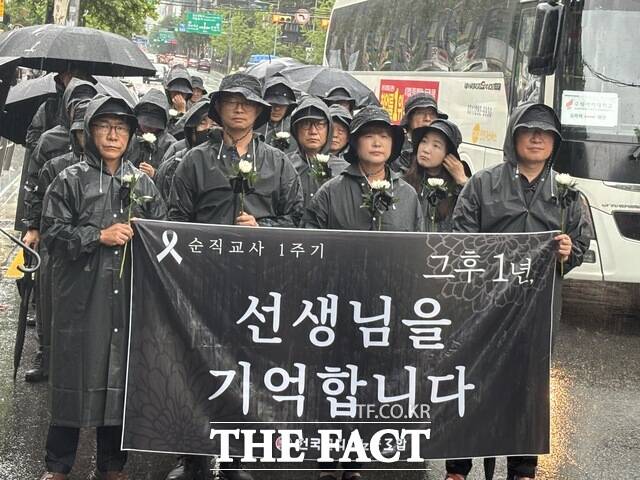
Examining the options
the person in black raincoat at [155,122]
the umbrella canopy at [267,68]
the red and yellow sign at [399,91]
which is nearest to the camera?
the person in black raincoat at [155,122]

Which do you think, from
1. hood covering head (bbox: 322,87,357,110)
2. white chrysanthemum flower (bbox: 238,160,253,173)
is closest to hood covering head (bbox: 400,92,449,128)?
hood covering head (bbox: 322,87,357,110)

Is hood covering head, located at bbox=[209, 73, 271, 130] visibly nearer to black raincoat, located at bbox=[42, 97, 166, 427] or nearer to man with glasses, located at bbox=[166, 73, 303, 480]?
man with glasses, located at bbox=[166, 73, 303, 480]

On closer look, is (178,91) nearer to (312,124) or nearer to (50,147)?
(50,147)

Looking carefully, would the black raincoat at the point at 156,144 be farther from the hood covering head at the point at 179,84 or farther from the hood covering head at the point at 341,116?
the hood covering head at the point at 179,84

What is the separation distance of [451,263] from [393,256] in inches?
10.9

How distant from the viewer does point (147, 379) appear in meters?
5.16

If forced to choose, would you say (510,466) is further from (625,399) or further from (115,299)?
(625,399)

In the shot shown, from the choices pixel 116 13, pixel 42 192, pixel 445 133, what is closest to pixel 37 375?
pixel 42 192

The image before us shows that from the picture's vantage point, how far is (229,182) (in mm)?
5668

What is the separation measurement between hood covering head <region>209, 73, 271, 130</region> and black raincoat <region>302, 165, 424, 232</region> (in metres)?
0.58

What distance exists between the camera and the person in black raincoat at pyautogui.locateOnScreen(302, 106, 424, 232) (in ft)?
18.5

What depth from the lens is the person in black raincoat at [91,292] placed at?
5.19 m

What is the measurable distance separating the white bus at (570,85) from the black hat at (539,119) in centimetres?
501

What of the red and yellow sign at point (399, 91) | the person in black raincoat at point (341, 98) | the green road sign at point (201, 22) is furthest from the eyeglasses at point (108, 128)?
the green road sign at point (201, 22)
